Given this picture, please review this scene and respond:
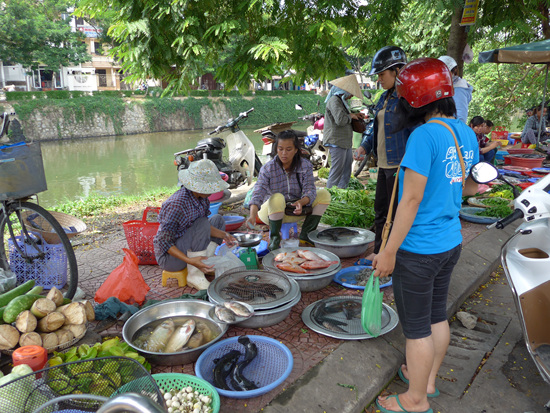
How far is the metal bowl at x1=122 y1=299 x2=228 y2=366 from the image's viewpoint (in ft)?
8.10

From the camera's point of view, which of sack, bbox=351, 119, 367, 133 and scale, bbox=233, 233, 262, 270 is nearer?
scale, bbox=233, 233, 262, 270

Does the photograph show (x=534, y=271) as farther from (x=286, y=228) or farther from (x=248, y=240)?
(x=286, y=228)

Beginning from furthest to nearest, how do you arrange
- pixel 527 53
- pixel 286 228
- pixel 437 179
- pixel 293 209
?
pixel 527 53 < pixel 286 228 < pixel 293 209 < pixel 437 179

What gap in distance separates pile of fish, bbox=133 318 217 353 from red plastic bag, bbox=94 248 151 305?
0.56 m

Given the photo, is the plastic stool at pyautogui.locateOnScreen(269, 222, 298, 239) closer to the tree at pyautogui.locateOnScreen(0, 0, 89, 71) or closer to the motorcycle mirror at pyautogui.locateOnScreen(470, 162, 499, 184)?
the motorcycle mirror at pyautogui.locateOnScreen(470, 162, 499, 184)

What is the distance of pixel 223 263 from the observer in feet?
11.7

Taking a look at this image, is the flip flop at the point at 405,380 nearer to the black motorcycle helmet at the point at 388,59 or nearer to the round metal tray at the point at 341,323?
the round metal tray at the point at 341,323

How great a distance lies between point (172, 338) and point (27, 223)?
5.92ft

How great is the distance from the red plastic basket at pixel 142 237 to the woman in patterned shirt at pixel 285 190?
3.52 feet

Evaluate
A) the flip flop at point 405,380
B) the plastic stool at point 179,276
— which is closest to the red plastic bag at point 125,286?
the plastic stool at point 179,276

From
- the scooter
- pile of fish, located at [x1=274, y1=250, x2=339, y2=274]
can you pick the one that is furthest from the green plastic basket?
the scooter

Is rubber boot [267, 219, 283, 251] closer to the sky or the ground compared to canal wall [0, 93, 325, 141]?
closer to the ground

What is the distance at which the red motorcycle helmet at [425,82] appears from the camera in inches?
76.7

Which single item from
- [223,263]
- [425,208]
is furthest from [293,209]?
[425,208]
